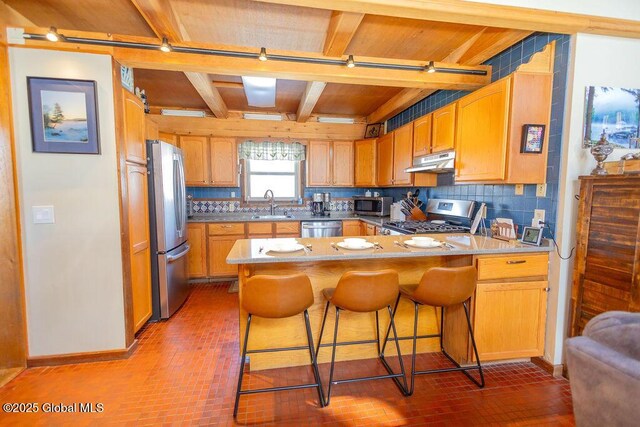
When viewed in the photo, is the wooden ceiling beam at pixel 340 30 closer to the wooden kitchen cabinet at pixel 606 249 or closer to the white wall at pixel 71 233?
the white wall at pixel 71 233

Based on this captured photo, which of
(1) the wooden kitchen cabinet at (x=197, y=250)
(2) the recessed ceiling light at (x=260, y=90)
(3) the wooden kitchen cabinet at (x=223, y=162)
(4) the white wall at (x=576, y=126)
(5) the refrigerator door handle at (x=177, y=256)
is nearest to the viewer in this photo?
(4) the white wall at (x=576, y=126)

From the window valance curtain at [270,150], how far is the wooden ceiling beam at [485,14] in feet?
10.1

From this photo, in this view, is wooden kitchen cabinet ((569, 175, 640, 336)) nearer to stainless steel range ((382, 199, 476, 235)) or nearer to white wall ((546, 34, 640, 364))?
white wall ((546, 34, 640, 364))

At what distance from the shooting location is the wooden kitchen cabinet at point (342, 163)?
4.86m

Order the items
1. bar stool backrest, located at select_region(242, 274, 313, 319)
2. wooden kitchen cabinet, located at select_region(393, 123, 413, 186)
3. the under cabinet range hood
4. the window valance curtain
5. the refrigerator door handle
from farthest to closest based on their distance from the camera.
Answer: the window valance curtain → wooden kitchen cabinet, located at select_region(393, 123, 413, 186) → the refrigerator door handle → the under cabinet range hood → bar stool backrest, located at select_region(242, 274, 313, 319)

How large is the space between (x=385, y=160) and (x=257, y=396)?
337 centimetres

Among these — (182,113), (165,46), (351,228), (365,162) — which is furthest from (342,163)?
(165,46)

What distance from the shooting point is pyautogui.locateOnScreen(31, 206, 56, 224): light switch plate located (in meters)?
2.13

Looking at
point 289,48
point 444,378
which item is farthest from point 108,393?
point 289,48

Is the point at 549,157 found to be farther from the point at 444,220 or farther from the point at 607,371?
the point at 607,371

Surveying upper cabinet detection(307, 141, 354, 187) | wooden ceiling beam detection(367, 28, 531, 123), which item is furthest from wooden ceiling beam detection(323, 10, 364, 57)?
upper cabinet detection(307, 141, 354, 187)

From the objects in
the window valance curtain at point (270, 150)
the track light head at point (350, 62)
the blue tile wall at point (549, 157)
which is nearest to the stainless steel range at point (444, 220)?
the blue tile wall at point (549, 157)

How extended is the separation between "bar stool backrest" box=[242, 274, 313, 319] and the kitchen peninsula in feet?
1.01

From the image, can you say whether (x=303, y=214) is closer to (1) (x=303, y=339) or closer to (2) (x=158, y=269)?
(2) (x=158, y=269)
